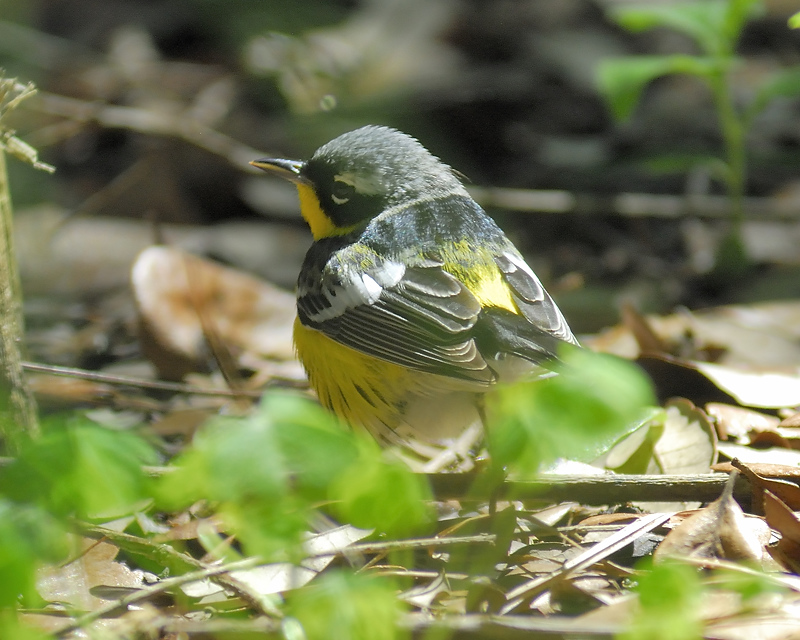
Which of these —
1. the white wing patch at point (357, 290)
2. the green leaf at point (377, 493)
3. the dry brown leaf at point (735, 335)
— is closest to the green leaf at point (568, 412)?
the green leaf at point (377, 493)

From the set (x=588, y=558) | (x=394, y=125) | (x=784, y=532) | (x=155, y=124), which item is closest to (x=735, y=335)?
(x=784, y=532)

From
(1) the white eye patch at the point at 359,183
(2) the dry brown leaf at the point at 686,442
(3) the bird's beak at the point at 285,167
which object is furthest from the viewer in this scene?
(3) the bird's beak at the point at 285,167

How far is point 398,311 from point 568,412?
5.25ft

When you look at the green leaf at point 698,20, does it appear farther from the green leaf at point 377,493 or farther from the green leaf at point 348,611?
the green leaf at point 348,611

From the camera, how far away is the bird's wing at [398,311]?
9.45 feet

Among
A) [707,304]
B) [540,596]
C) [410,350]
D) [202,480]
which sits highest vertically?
[202,480]

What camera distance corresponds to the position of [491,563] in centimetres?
250

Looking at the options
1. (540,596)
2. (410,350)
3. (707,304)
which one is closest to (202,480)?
(540,596)

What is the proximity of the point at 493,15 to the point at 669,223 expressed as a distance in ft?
9.83

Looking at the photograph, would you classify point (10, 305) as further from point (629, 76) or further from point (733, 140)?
point (733, 140)

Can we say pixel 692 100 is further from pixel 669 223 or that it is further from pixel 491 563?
pixel 491 563

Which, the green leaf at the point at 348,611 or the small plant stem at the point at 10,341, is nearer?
the green leaf at the point at 348,611

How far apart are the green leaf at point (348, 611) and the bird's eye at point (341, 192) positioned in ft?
8.00

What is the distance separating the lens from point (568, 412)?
1.59m
